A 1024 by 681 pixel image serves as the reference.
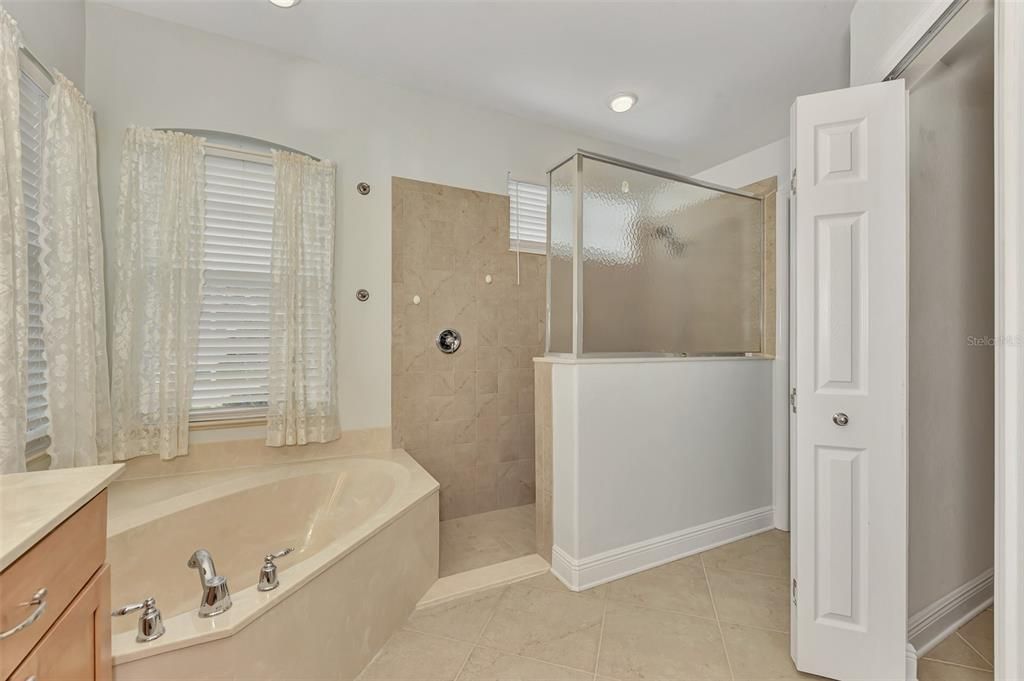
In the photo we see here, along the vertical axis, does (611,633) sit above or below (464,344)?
below

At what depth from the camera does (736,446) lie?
2.51 metres

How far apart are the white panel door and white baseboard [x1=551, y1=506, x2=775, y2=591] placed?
746mm

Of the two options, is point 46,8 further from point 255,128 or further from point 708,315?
point 708,315

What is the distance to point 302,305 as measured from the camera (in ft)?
7.34

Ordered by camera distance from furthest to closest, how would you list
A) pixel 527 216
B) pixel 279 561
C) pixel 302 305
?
pixel 527 216 → pixel 302 305 → pixel 279 561

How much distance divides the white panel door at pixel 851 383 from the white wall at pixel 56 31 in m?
2.64

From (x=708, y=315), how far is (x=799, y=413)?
1.07 m

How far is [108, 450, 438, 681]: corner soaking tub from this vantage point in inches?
42.7

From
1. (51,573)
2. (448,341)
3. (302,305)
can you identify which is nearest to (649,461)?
(448,341)

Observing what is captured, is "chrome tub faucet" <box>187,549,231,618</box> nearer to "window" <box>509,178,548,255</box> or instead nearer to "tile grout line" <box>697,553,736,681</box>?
"tile grout line" <box>697,553,736,681</box>

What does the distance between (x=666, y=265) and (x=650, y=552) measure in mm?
1457

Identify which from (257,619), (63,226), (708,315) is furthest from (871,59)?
(63,226)

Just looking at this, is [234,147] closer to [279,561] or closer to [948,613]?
[279,561]

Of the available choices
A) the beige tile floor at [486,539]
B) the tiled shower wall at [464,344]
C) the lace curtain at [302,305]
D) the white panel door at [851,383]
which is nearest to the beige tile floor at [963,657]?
the white panel door at [851,383]
